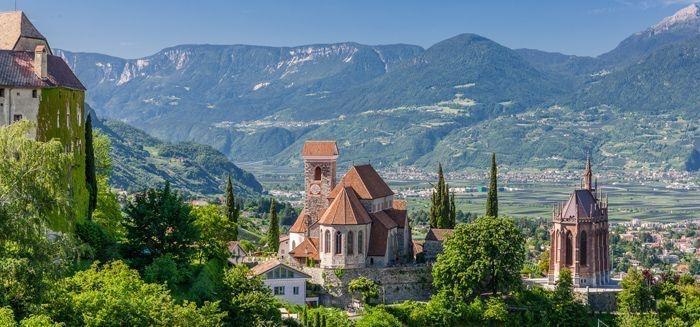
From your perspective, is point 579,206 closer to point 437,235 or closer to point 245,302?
point 437,235

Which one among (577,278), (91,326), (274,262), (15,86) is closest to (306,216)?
(274,262)

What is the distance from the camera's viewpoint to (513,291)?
249 ft

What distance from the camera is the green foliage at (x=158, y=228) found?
62812mm

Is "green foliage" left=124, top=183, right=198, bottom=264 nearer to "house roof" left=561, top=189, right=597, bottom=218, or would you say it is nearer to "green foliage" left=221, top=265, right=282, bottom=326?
"green foliage" left=221, top=265, right=282, bottom=326

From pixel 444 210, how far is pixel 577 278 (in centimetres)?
1723

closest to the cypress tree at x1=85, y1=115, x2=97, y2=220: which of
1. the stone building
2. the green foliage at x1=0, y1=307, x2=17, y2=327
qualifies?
the stone building

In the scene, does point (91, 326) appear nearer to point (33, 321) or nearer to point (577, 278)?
point (33, 321)

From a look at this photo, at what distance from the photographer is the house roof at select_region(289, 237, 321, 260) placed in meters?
79.8

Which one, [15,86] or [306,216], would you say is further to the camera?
[306,216]

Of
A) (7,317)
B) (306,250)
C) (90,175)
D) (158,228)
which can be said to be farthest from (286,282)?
(7,317)

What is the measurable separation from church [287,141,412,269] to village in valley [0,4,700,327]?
0.12m

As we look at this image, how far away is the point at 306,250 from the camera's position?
263ft

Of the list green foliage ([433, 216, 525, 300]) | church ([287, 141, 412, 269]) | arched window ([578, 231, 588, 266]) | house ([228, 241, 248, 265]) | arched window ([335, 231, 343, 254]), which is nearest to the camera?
green foliage ([433, 216, 525, 300])

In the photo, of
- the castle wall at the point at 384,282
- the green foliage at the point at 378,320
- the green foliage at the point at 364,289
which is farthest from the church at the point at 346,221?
the green foliage at the point at 378,320
